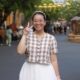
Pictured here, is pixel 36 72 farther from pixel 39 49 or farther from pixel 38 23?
pixel 38 23

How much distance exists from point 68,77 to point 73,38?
89.4 ft

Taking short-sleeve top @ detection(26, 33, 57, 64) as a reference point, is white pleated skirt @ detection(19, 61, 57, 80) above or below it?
below

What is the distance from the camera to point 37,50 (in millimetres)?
5250

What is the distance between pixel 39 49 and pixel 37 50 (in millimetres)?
29

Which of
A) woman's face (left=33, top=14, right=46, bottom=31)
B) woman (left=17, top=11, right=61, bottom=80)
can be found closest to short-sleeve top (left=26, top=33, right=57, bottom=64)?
woman (left=17, top=11, right=61, bottom=80)

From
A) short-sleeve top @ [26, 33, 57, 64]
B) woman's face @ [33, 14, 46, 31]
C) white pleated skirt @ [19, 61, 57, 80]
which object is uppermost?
woman's face @ [33, 14, 46, 31]

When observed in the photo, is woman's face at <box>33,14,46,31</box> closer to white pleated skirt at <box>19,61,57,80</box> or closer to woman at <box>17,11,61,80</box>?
woman at <box>17,11,61,80</box>

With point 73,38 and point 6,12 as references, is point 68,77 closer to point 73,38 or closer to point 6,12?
point 6,12

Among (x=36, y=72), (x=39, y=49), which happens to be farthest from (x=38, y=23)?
(x=36, y=72)

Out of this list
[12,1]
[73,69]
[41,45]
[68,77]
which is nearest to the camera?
[41,45]

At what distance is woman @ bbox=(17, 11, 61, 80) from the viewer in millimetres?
5262

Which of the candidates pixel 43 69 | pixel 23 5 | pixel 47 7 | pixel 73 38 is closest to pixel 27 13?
pixel 23 5

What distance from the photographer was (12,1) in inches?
1331

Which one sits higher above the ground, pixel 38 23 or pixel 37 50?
pixel 38 23
